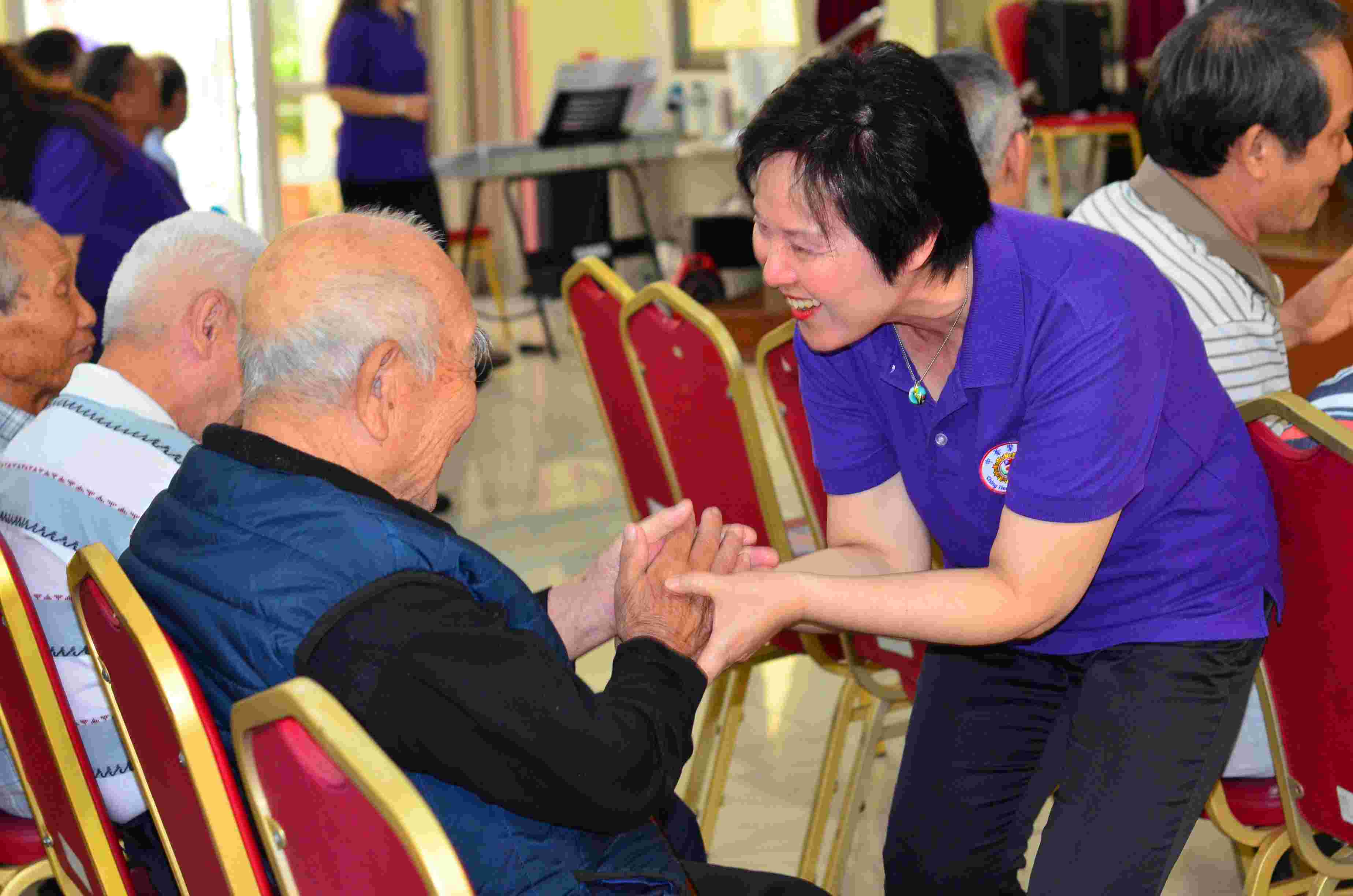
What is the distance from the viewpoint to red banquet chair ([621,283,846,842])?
199cm

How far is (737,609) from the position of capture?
4.56 feet

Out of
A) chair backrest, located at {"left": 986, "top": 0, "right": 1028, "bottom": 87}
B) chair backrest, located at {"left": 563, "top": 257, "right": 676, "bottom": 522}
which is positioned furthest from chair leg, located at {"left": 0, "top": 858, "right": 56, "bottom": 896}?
chair backrest, located at {"left": 986, "top": 0, "right": 1028, "bottom": 87}

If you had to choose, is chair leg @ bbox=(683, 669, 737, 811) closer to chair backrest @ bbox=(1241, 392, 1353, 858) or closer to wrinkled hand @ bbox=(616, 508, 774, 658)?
wrinkled hand @ bbox=(616, 508, 774, 658)

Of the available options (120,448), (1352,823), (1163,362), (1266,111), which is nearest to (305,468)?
(120,448)

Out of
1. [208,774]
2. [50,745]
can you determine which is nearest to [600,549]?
[50,745]

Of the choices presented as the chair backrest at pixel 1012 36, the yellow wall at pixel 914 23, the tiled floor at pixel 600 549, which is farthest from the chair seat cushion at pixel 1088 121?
the tiled floor at pixel 600 549

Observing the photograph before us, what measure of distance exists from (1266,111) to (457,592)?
4.09 feet

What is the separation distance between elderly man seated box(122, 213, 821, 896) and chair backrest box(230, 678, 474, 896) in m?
0.14

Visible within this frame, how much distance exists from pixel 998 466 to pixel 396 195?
4342mm

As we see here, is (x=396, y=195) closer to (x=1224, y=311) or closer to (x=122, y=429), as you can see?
(x=122, y=429)

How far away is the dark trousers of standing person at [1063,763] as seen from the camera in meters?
1.41

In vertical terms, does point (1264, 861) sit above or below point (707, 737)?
above

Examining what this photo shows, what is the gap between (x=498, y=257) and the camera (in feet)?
30.0

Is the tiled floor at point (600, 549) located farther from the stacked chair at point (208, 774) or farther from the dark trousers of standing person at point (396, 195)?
the stacked chair at point (208, 774)
